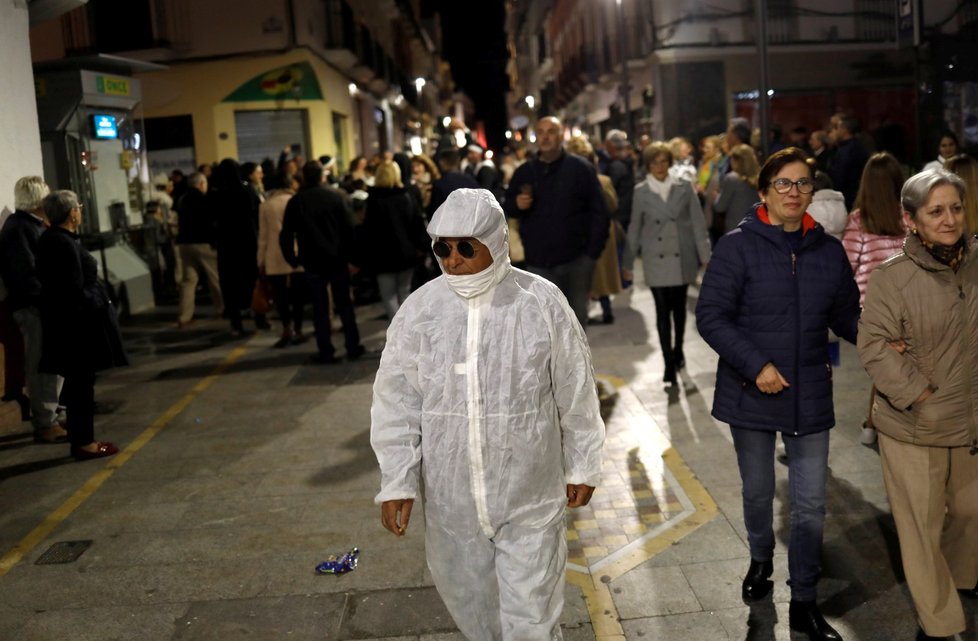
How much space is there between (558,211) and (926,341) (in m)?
4.21

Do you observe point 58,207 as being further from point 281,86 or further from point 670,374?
point 281,86

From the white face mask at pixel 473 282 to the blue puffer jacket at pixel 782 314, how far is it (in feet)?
4.20

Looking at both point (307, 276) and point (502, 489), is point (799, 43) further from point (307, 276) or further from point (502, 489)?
point (502, 489)

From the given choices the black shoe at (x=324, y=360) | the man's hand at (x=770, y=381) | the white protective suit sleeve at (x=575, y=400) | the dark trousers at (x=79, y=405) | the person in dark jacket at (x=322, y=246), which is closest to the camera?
the white protective suit sleeve at (x=575, y=400)

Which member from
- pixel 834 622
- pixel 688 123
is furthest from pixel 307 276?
pixel 688 123

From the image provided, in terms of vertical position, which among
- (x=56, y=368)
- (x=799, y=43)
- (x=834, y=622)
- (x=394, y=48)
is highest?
(x=394, y=48)

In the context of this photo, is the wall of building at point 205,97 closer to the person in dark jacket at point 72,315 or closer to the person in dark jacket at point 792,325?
the person in dark jacket at point 72,315

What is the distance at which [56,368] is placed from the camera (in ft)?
23.1

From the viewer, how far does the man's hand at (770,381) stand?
4.09 metres

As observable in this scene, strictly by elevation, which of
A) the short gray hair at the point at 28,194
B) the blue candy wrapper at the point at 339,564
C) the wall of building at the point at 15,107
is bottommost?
the blue candy wrapper at the point at 339,564

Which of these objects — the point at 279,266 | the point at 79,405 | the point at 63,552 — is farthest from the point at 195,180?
the point at 63,552

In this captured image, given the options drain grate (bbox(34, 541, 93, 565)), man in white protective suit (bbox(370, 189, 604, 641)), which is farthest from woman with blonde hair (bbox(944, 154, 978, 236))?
drain grate (bbox(34, 541, 93, 565))

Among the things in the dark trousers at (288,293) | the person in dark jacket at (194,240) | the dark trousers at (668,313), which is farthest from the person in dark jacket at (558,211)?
the person in dark jacket at (194,240)

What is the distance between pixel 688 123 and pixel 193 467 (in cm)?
2304
